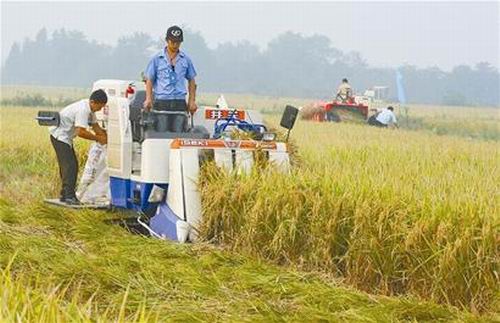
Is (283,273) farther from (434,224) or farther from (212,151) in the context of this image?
(212,151)

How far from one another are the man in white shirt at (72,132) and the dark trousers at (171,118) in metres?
0.51

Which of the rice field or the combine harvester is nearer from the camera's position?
the rice field

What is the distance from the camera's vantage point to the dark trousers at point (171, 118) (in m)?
7.90

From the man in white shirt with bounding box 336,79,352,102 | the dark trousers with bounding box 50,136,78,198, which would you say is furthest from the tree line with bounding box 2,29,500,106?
the dark trousers with bounding box 50,136,78,198

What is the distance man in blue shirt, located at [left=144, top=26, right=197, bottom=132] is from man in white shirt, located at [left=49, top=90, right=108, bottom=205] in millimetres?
451

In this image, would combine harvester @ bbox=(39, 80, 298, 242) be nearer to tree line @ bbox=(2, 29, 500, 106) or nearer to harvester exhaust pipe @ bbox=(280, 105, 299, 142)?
harvester exhaust pipe @ bbox=(280, 105, 299, 142)

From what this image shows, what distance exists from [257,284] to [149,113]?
288 centimetres

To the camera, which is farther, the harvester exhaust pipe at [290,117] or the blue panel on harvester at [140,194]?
the harvester exhaust pipe at [290,117]

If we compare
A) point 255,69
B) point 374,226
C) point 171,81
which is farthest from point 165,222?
point 255,69

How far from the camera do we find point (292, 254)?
20.7 feet

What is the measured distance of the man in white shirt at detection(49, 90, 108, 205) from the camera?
323 inches

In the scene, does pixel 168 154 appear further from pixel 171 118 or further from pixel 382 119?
pixel 382 119

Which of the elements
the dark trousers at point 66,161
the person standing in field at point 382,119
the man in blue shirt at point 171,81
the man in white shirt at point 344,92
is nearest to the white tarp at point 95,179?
the dark trousers at point 66,161

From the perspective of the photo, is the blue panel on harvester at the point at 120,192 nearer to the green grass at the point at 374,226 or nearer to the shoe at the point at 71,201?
the shoe at the point at 71,201
